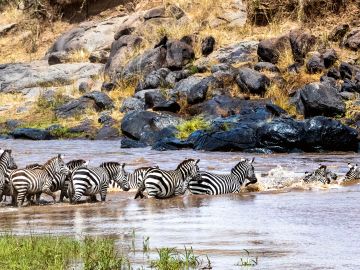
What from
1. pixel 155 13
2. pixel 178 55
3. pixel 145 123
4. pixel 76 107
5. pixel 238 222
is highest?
pixel 155 13

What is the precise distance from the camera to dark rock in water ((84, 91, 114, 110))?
34.1m

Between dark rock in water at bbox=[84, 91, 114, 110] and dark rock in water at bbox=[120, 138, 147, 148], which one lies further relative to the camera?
dark rock in water at bbox=[84, 91, 114, 110]

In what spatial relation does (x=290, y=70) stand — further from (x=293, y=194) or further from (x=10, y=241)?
(x=10, y=241)

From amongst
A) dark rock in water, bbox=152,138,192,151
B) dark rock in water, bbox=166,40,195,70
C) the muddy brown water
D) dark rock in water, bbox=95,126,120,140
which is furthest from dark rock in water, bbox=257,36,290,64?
the muddy brown water

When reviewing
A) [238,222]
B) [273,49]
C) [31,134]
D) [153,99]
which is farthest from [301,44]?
[238,222]

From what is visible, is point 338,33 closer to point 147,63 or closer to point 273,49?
point 273,49

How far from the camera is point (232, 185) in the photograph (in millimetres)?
16469

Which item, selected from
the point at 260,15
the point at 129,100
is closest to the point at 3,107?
the point at 129,100

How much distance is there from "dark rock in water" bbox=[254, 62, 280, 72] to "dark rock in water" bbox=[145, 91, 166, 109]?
3.63m

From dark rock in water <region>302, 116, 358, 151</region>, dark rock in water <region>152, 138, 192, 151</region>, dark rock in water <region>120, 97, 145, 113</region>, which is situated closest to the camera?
dark rock in water <region>302, 116, 358, 151</region>

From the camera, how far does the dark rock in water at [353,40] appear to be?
32.4 meters

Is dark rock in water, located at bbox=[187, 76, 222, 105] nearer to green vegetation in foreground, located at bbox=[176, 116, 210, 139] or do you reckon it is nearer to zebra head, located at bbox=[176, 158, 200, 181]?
green vegetation in foreground, located at bbox=[176, 116, 210, 139]

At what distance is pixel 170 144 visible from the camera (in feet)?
88.6

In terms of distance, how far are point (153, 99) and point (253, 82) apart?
359 cm
